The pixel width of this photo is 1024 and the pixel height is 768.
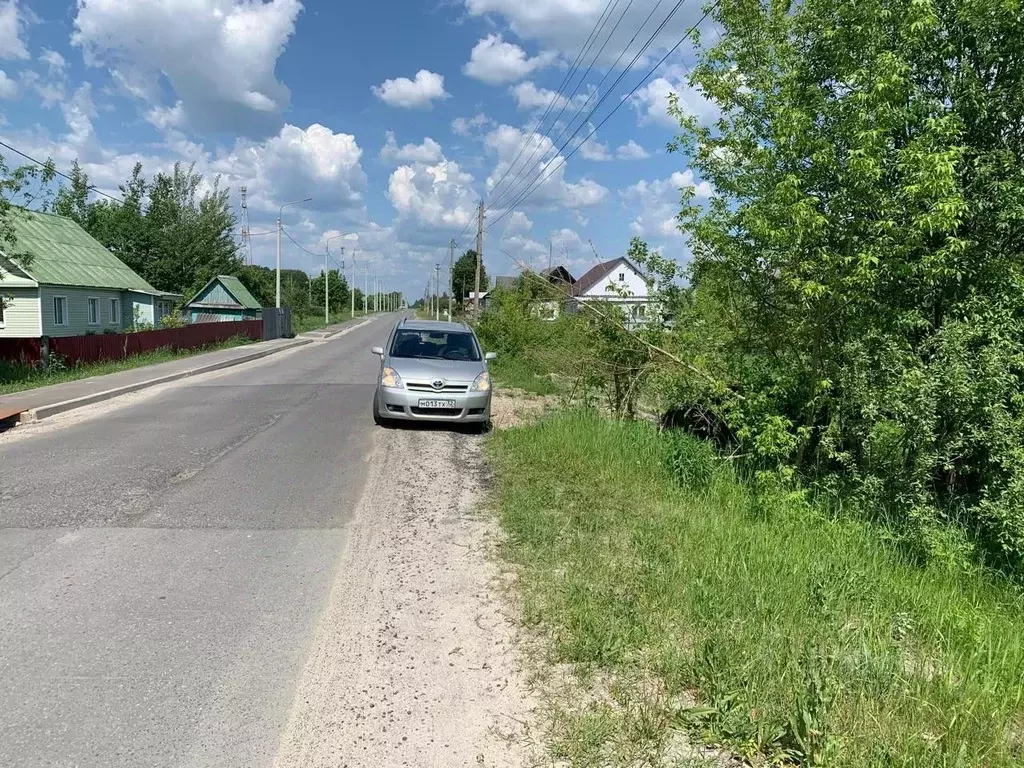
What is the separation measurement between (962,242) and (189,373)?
17.9 m

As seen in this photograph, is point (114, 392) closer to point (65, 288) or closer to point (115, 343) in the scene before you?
point (115, 343)

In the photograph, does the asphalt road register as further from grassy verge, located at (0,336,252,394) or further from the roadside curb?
grassy verge, located at (0,336,252,394)

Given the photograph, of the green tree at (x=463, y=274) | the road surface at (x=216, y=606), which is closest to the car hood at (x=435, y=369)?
the road surface at (x=216, y=606)

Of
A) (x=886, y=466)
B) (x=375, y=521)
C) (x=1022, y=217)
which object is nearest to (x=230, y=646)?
(x=375, y=521)

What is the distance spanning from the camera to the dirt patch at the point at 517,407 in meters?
11.4

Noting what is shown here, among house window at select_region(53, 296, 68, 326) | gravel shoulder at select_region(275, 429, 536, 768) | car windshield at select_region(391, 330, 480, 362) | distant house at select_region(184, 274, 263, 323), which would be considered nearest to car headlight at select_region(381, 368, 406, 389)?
car windshield at select_region(391, 330, 480, 362)

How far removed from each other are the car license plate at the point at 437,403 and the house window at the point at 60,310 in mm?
23395

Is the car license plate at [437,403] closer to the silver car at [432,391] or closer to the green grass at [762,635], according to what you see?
the silver car at [432,391]

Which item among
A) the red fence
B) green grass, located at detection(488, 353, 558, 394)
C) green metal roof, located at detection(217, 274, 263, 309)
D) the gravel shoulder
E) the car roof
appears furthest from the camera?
green metal roof, located at detection(217, 274, 263, 309)

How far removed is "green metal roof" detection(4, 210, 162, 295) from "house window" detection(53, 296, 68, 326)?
2.35 feet

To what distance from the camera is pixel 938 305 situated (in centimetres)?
538

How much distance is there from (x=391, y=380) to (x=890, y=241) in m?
6.80

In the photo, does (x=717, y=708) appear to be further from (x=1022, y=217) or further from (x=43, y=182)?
(x=43, y=182)

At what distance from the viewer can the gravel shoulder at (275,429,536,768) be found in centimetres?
281
